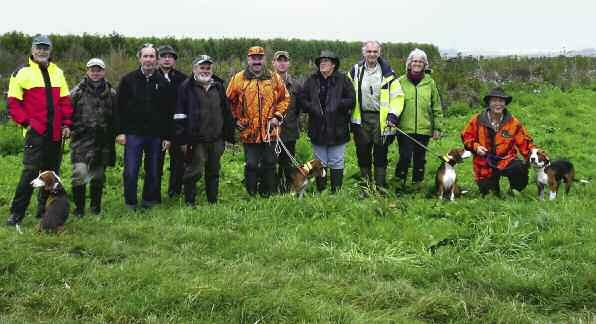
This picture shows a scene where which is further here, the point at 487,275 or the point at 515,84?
the point at 515,84

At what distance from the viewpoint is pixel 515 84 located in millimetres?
18500

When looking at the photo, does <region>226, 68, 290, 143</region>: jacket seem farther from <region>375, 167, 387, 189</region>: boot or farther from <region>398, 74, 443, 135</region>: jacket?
<region>398, 74, 443, 135</region>: jacket

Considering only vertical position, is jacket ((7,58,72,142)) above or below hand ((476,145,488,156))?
above

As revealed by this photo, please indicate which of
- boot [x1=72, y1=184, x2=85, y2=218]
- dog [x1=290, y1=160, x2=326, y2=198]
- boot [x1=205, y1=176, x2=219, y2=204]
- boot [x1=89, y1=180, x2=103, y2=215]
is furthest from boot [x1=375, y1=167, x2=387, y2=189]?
boot [x1=72, y1=184, x2=85, y2=218]

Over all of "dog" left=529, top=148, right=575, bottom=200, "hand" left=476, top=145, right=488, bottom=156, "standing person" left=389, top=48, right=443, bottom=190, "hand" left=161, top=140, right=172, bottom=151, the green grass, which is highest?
"standing person" left=389, top=48, right=443, bottom=190

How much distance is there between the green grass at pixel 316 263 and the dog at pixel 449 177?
0.23 m

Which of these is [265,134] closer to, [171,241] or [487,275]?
[171,241]

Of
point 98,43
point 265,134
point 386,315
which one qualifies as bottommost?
point 386,315

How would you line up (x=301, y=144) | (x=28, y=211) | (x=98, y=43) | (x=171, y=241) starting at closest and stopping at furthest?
1. (x=171, y=241)
2. (x=28, y=211)
3. (x=301, y=144)
4. (x=98, y=43)

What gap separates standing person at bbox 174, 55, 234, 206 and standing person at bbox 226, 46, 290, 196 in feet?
0.65

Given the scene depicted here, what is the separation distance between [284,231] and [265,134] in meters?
1.71

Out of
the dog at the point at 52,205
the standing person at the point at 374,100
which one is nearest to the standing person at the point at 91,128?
the dog at the point at 52,205

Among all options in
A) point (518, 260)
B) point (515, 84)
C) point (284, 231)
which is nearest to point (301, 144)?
point (284, 231)

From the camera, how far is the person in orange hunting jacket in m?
7.16
